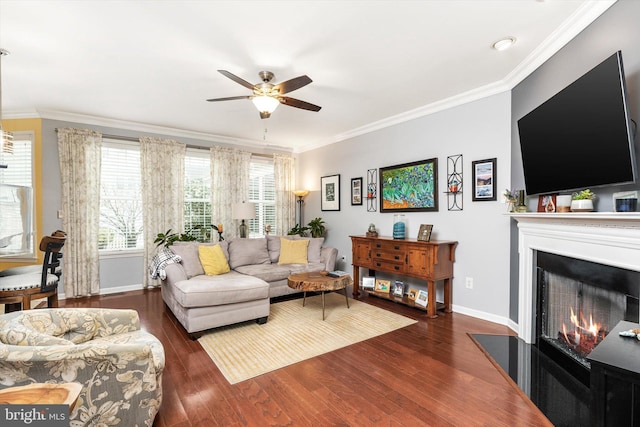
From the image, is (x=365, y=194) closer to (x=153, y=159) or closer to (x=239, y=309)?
(x=239, y=309)

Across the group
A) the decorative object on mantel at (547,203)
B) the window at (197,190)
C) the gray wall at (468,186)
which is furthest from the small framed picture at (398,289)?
the window at (197,190)

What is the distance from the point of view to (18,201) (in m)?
4.04

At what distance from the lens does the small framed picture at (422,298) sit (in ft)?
12.7

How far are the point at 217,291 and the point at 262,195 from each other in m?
3.39

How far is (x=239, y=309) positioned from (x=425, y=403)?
6.73 feet

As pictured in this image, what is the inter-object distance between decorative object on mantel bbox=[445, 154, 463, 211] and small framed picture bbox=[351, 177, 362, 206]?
1607 mm

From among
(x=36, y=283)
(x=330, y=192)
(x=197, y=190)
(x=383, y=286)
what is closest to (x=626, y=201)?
(x=383, y=286)

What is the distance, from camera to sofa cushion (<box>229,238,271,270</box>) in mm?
4605

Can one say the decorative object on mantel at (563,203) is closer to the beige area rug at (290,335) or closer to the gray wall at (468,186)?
the gray wall at (468,186)

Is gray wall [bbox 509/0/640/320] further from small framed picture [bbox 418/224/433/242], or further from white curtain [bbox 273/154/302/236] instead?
white curtain [bbox 273/154/302/236]

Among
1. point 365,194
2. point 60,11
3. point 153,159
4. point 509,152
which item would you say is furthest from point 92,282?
point 509,152

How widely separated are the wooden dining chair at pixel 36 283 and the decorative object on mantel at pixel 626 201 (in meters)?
4.45

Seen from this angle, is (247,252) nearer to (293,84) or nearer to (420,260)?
(420,260)

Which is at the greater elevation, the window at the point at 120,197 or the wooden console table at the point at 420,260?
the window at the point at 120,197
